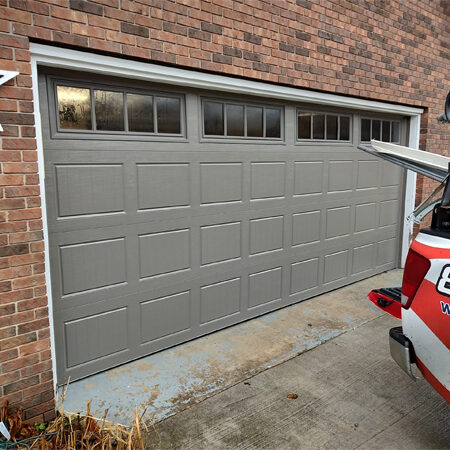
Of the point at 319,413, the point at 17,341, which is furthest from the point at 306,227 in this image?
the point at 17,341

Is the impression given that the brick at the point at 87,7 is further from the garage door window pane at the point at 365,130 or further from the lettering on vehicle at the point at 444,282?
the garage door window pane at the point at 365,130

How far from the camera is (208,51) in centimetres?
346

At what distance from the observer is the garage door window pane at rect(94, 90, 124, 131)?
3205 millimetres

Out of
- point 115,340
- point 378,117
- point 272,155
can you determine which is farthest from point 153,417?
point 378,117

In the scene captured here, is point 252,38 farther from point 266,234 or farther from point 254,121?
point 266,234

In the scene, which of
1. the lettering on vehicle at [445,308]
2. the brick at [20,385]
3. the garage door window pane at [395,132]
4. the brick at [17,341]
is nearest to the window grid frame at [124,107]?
the brick at [17,341]

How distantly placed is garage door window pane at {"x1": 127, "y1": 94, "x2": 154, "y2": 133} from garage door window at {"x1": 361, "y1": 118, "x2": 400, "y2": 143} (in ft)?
10.6

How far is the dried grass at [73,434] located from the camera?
2383mm

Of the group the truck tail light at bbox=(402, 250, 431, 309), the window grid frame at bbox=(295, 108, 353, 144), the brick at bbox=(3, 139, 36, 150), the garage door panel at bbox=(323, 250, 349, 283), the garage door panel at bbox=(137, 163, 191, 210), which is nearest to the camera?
the truck tail light at bbox=(402, 250, 431, 309)

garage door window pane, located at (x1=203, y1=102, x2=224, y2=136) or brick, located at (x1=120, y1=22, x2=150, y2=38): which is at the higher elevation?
brick, located at (x1=120, y1=22, x2=150, y2=38)

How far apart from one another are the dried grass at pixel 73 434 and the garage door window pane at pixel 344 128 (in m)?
4.11

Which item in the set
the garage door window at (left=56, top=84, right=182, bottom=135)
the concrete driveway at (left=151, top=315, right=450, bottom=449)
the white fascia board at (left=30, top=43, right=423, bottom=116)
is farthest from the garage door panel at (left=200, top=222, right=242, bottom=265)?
the white fascia board at (left=30, top=43, right=423, bottom=116)

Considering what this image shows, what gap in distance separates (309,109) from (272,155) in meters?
0.84

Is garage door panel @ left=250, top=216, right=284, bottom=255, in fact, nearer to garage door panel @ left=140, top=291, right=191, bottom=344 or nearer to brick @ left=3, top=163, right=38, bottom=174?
garage door panel @ left=140, top=291, right=191, bottom=344
